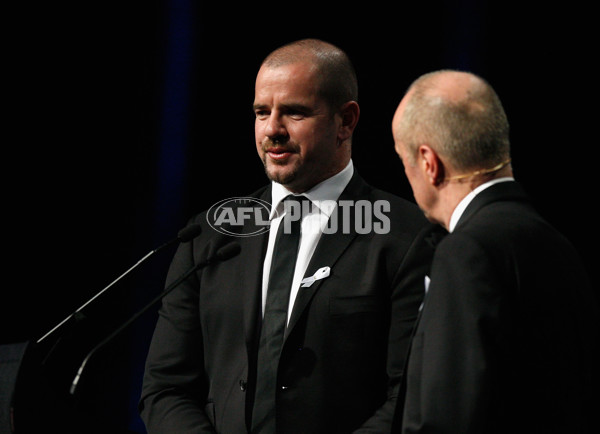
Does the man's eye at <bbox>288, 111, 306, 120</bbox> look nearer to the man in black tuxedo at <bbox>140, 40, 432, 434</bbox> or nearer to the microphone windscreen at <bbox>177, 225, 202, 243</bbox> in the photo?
the man in black tuxedo at <bbox>140, 40, 432, 434</bbox>

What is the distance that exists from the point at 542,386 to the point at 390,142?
154 centimetres

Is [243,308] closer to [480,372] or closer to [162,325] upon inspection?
[162,325]

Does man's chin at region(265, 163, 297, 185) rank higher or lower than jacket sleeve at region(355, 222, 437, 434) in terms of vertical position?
higher

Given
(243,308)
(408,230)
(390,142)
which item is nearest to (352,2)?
(390,142)

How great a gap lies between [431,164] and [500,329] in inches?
14.1

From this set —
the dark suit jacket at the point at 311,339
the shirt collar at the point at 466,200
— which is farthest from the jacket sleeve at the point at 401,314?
the shirt collar at the point at 466,200

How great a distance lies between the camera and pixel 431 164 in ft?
4.98

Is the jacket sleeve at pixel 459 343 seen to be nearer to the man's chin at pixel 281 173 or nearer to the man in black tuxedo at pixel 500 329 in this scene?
the man in black tuxedo at pixel 500 329

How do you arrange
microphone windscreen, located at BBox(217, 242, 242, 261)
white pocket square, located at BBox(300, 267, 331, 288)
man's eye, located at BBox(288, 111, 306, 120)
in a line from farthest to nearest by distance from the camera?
man's eye, located at BBox(288, 111, 306, 120)
white pocket square, located at BBox(300, 267, 331, 288)
microphone windscreen, located at BBox(217, 242, 242, 261)

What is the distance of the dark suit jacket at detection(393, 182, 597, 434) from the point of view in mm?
1312

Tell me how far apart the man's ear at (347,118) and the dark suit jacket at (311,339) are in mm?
115

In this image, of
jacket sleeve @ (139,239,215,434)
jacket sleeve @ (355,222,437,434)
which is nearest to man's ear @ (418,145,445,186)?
jacket sleeve @ (355,222,437,434)

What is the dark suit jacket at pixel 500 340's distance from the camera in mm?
1312

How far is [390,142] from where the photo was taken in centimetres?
277
